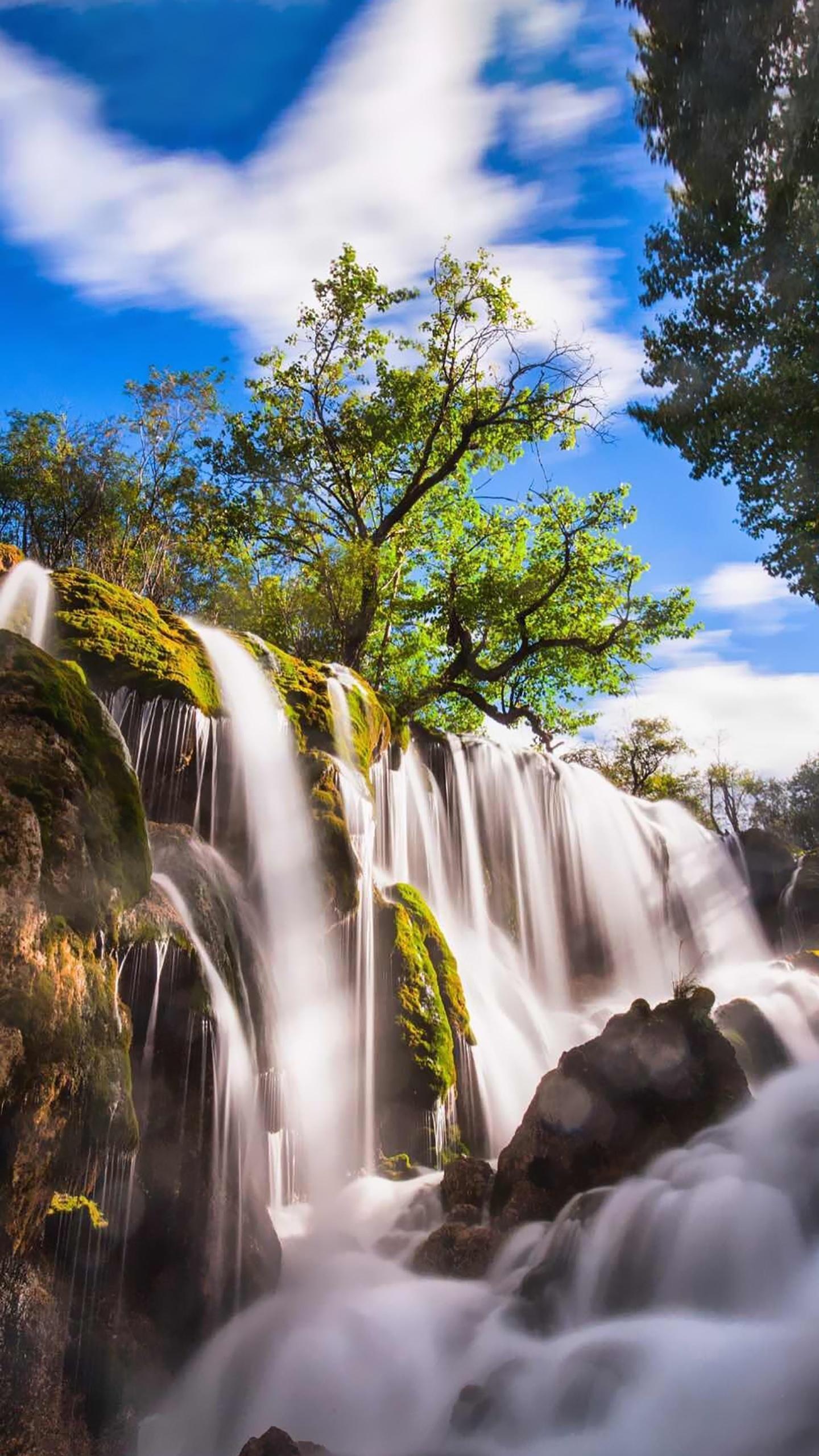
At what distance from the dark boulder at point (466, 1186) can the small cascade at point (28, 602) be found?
6.60m

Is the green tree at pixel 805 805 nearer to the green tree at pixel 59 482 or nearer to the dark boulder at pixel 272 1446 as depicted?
the green tree at pixel 59 482

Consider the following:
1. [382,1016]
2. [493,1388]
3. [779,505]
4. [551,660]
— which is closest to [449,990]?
[382,1016]

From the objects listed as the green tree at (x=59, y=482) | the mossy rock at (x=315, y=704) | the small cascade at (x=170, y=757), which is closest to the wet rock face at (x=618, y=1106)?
the small cascade at (x=170, y=757)

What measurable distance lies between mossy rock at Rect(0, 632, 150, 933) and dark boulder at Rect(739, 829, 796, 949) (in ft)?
61.3

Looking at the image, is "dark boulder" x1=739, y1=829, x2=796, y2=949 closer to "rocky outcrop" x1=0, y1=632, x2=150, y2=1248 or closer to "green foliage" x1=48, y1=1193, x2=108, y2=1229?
"rocky outcrop" x1=0, y1=632, x2=150, y2=1248

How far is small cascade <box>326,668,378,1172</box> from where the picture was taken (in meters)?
8.88

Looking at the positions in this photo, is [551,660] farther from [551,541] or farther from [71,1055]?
[71,1055]

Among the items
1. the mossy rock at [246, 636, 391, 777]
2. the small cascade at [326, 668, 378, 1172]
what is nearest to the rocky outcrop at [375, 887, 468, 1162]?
the small cascade at [326, 668, 378, 1172]

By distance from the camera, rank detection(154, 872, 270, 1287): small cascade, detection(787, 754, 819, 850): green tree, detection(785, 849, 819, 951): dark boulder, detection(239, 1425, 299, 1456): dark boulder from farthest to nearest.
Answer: detection(787, 754, 819, 850): green tree < detection(785, 849, 819, 951): dark boulder < detection(154, 872, 270, 1287): small cascade < detection(239, 1425, 299, 1456): dark boulder

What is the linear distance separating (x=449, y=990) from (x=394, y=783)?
14.4 ft

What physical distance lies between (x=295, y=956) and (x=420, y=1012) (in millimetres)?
2012

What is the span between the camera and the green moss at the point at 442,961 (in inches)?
407

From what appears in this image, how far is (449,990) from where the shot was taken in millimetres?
10445

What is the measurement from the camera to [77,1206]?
4.10 m
